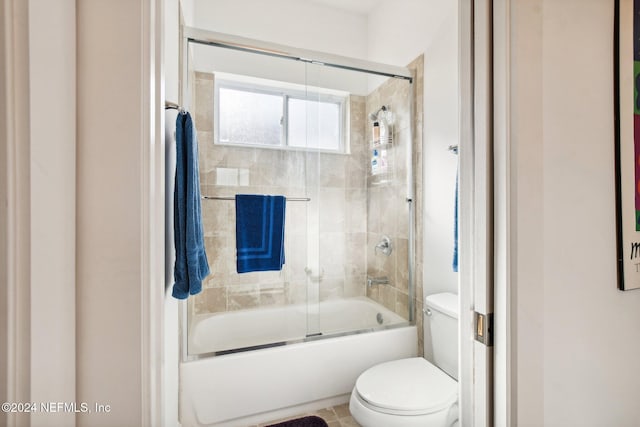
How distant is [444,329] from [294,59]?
70.4 inches

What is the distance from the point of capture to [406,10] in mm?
2004

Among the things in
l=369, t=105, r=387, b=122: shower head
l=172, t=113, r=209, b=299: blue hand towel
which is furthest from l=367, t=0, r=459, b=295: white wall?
l=172, t=113, r=209, b=299: blue hand towel

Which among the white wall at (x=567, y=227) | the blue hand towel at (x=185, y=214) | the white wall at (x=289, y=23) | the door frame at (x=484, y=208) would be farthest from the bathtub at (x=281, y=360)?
the white wall at (x=289, y=23)

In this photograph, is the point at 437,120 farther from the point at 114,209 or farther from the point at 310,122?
the point at 114,209

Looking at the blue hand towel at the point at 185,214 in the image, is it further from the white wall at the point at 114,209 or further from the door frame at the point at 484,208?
the door frame at the point at 484,208

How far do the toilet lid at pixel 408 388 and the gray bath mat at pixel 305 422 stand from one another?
0.39 metres

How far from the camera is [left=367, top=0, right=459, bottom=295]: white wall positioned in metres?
1.64

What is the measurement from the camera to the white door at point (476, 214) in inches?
28.4

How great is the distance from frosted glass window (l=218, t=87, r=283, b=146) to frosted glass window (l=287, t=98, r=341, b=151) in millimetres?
91

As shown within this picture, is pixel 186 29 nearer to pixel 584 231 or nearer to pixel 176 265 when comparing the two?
pixel 176 265

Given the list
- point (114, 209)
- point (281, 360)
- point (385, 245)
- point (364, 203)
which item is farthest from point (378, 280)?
point (114, 209)

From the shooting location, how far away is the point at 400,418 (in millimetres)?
1155

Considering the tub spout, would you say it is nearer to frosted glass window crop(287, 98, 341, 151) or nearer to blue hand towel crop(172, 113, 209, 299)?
frosted glass window crop(287, 98, 341, 151)

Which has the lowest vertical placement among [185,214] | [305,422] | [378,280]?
[305,422]
